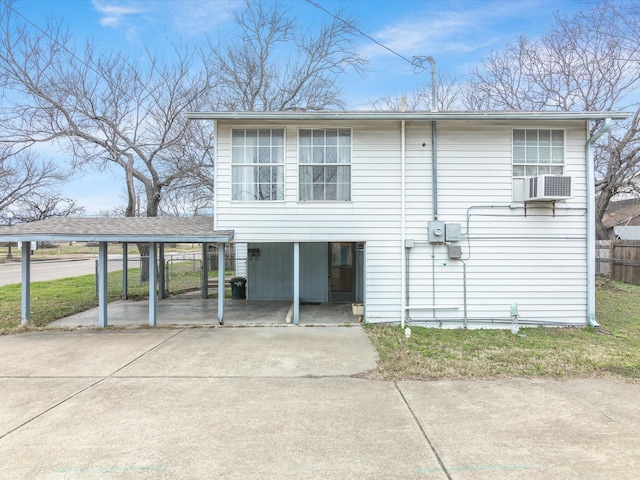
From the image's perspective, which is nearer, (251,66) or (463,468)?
(463,468)

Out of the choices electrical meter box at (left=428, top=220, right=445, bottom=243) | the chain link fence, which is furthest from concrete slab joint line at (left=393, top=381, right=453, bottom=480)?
the chain link fence

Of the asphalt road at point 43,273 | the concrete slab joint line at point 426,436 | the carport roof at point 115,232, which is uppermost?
the carport roof at point 115,232

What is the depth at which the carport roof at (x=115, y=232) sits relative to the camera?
7.14 metres

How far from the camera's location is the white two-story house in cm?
760

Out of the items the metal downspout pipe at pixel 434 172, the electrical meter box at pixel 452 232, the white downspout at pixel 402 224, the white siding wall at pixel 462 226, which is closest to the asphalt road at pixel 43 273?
the white siding wall at pixel 462 226

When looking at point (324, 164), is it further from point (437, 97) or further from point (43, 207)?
point (43, 207)

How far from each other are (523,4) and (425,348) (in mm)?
12570

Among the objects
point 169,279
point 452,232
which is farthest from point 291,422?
point 169,279

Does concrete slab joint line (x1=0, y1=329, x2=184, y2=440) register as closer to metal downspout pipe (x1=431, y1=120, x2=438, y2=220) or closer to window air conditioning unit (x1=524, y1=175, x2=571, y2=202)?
metal downspout pipe (x1=431, y1=120, x2=438, y2=220)

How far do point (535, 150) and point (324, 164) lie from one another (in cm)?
433

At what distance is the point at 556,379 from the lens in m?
4.69

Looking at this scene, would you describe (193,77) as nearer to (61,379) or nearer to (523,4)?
(523,4)

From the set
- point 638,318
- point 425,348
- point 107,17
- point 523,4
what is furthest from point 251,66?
point 638,318

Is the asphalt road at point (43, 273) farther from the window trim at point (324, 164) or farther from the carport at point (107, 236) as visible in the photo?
the window trim at point (324, 164)
